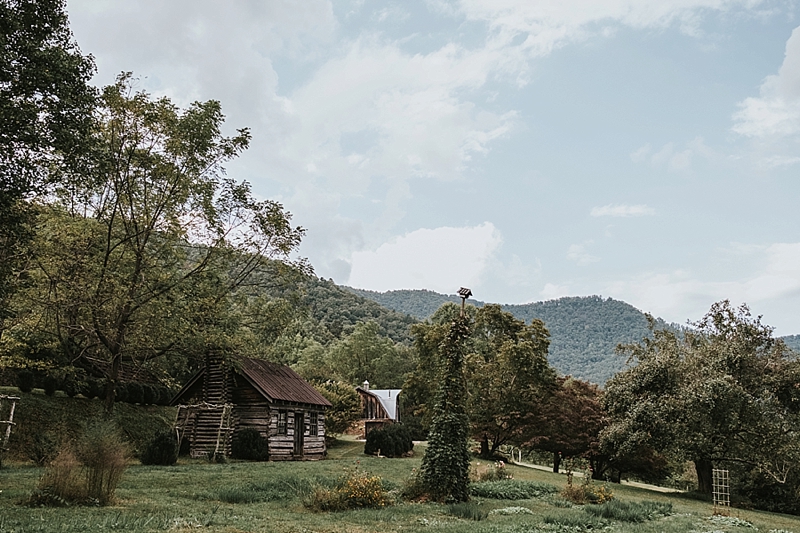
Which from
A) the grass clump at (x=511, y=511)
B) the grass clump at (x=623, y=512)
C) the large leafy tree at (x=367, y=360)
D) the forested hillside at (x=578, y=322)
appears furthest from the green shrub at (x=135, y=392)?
the forested hillside at (x=578, y=322)

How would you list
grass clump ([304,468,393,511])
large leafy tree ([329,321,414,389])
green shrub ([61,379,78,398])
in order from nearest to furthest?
grass clump ([304,468,393,511])
green shrub ([61,379,78,398])
large leafy tree ([329,321,414,389])

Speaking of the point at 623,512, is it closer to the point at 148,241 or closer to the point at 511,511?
the point at 511,511

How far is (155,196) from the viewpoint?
19.9m

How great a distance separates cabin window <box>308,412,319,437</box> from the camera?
31.0m

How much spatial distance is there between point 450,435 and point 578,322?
485 ft

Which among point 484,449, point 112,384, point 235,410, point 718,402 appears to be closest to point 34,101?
A: point 112,384

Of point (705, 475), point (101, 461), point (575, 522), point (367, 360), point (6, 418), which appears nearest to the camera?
point (101, 461)

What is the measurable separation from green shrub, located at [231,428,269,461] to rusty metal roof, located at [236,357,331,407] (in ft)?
6.04

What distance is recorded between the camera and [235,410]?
27.8m

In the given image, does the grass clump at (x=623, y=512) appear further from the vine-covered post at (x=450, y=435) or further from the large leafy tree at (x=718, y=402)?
the large leafy tree at (x=718, y=402)

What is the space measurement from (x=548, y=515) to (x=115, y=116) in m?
17.1

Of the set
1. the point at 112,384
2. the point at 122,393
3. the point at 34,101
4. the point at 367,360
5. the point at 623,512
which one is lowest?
the point at 623,512

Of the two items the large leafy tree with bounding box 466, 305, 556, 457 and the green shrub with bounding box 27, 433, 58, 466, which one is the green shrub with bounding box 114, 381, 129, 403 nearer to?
the green shrub with bounding box 27, 433, 58, 466

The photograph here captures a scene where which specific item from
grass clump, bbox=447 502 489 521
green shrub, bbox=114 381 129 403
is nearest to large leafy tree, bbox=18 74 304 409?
green shrub, bbox=114 381 129 403
